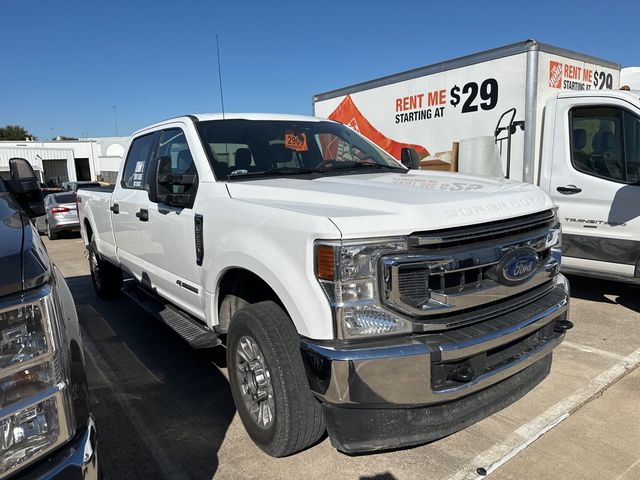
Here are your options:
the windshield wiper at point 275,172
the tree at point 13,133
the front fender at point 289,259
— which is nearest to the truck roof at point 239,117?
the windshield wiper at point 275,172

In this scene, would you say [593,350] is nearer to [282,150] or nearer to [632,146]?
[632,146]

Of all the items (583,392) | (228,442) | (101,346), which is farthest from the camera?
(101,346)

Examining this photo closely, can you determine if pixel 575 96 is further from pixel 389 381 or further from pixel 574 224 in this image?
pixel 389 381

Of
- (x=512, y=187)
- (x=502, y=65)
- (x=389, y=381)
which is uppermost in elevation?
(x=502, y=65)

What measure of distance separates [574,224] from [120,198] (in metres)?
4.80

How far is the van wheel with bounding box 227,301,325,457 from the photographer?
2496 mm

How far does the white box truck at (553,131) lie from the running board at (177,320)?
13.2ft

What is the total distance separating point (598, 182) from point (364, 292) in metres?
4.17

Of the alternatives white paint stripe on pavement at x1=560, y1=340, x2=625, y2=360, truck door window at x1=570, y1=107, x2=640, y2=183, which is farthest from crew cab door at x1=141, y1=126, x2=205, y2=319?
truck door window at x1=570, y1=107, x2=640, y2=183

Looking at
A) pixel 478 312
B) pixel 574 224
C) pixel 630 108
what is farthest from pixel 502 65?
pixel 478 312

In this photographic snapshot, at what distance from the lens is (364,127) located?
858cm

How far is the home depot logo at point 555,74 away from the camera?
593cm

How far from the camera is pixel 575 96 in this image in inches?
218

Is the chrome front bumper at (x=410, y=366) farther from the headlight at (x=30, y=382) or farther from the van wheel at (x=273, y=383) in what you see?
the headlight at (x=30, y=382)
